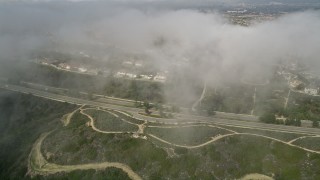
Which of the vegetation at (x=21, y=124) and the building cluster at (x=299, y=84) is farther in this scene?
the building cluster at (x=299, y=84)

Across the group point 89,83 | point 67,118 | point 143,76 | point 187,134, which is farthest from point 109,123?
point 143,76

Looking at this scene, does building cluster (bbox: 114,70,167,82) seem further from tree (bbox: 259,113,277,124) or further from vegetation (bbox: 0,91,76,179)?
tree (bbox: 259,113,277,124)

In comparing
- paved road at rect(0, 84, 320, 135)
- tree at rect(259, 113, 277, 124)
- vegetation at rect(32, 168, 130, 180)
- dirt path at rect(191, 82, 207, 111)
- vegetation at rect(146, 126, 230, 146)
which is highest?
dirt path at rect(191, 82, 207, 111)

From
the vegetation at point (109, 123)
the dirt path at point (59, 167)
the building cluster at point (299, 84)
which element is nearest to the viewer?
Answer: the dirt path at point (59, 167)

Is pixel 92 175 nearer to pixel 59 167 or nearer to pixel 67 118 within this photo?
pixel 59 167

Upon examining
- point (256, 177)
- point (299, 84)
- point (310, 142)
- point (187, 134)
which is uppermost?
point (299, 84)

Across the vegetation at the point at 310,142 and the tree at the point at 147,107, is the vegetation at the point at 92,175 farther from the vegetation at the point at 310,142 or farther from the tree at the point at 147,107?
the vegetation at the point at 310,142

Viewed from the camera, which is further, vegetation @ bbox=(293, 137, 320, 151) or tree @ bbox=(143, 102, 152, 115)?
tree @ bbox=(143, 102, 152, 115)

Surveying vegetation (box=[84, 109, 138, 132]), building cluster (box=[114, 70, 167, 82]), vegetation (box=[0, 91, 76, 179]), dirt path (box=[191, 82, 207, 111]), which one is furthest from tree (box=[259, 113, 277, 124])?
vegetation (box=[0, 91, 76, 179])

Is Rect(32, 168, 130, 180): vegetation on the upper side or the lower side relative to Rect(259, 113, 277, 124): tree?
lower

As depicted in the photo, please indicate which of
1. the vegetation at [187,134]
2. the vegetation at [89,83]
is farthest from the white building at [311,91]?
the vegetation at [89,83]

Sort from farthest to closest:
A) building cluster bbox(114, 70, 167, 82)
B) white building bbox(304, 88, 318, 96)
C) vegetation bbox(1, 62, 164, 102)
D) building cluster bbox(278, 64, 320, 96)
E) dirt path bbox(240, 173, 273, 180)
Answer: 1. building cluster bbox(114, 70, 167, 82)
2. building cluster bbox(278, 64, 320, 96)
3. white building bbox(304, 88, 318, 96)
4. vegetation bbox(1, 62, 164, 102)
5. dirt path bbox(240, 173, 273, 180)

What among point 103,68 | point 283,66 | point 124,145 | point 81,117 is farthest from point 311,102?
point 103,68
